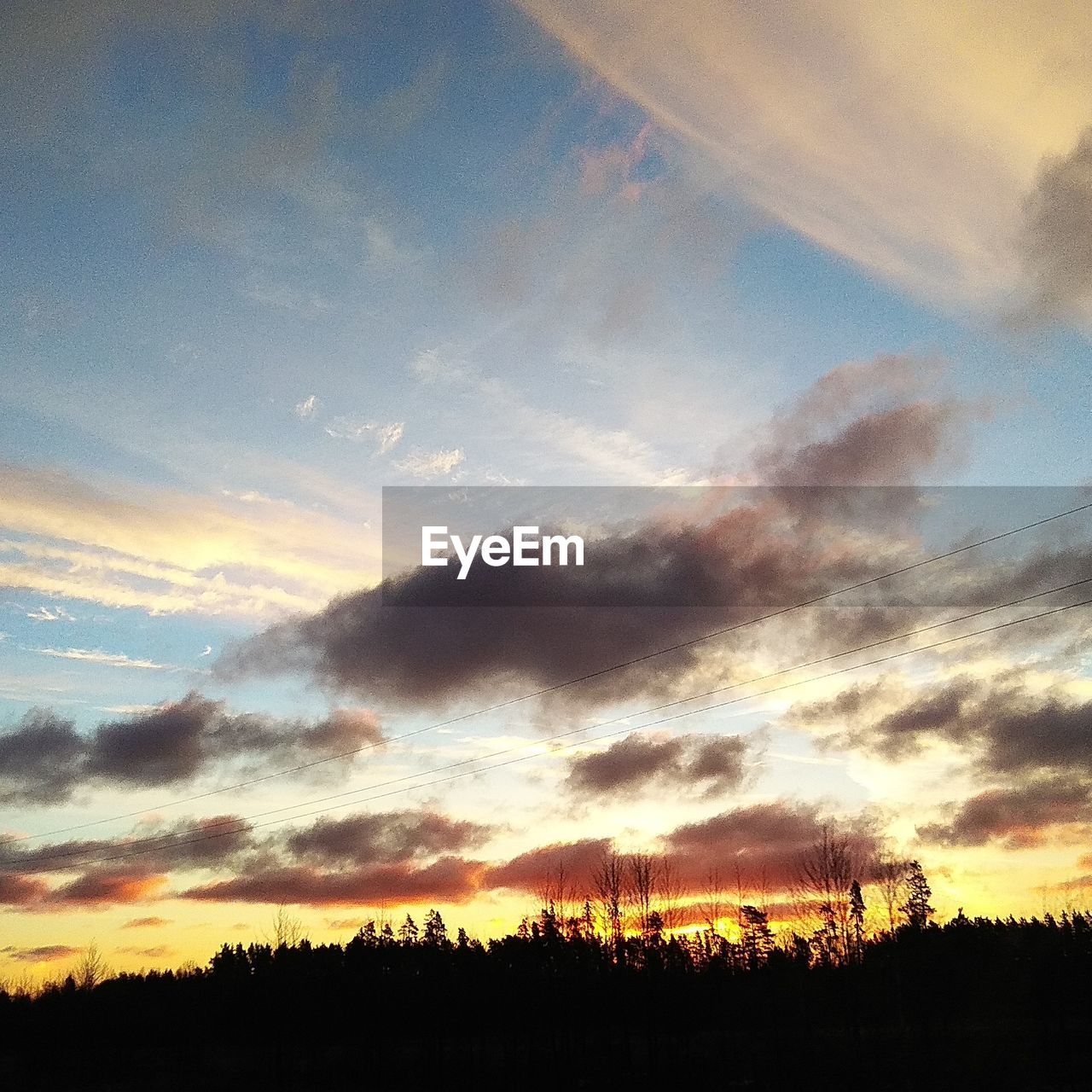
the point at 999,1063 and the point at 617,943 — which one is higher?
the point at 617,943

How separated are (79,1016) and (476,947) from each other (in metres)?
49.3

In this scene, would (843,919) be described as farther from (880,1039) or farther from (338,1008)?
(338,1008)

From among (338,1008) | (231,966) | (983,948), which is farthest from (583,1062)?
(231,966)

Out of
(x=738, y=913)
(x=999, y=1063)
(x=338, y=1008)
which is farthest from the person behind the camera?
(x=338, y=1008)

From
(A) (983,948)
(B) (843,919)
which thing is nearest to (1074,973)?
(A) (983,948)

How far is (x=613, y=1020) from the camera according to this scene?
3698 inches

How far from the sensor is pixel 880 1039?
7862 centimetres

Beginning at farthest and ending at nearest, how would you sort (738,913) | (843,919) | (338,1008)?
1. (338,1008)
2. (738,913)
3. (843,919)

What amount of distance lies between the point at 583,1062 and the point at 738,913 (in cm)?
2824

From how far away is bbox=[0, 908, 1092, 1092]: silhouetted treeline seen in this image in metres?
73.1

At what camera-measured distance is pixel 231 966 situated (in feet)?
508

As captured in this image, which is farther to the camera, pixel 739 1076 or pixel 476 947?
pixel 476 947

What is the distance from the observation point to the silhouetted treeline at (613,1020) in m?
73.1

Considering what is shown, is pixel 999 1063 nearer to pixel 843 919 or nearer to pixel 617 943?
pixel 843 919
